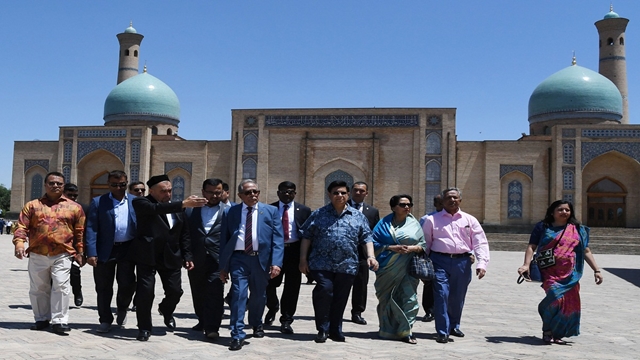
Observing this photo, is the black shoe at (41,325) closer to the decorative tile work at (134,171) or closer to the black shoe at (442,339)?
the black shoe at (442,339)

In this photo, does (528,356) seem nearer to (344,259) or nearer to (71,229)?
(344,259)

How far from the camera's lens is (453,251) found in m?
5.56

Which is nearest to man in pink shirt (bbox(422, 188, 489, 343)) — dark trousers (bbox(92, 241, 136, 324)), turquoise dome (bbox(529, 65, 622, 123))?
dark trousers (bbox(92, 241, 136, 324))

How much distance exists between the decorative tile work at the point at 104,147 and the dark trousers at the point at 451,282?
23.9m

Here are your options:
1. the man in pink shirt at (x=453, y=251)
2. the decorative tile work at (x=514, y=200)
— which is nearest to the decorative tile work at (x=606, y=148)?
the decorative tile work at (x=514, y=200)

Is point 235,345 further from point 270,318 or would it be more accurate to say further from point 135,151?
point 135,151

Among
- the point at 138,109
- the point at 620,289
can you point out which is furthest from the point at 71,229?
the point at 138,109

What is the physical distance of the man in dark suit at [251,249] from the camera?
519 cm

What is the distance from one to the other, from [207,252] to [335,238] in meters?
1.13

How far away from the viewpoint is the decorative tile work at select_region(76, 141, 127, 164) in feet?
90.5

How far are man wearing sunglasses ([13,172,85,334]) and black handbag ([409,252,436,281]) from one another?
2.89 metres

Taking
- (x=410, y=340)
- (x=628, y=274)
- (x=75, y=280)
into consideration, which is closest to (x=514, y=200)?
(x=628, y=274)

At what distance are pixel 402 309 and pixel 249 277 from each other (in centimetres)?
132

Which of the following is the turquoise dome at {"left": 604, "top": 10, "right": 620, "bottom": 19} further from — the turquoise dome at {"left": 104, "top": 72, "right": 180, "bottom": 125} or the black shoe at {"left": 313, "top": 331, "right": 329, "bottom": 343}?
the black shoe at {"left": 313, "top": 331, "right": 329, "bottom": 343}
